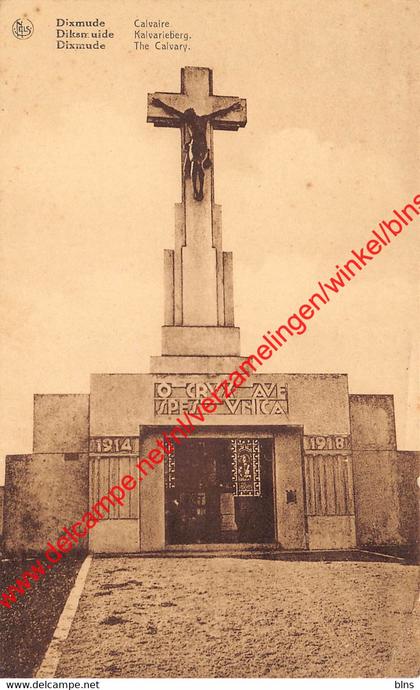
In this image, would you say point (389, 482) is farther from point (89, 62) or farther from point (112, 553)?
point (89, 62)

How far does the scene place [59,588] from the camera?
332 inches

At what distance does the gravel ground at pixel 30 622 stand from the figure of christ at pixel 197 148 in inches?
276

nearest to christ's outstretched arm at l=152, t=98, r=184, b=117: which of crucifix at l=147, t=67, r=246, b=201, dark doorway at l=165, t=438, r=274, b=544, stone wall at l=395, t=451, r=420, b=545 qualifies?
crucifix at l=147, t=67, r=246, b=201

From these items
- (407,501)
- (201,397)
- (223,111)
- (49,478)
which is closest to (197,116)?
(223,111)

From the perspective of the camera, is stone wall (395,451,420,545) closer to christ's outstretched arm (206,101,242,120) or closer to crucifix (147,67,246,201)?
crucifix (147,67,246,201)

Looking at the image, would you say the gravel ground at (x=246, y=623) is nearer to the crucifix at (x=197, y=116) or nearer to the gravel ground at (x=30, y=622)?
the gravel ground at (x=30, y=622)

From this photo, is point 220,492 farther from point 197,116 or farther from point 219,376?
point 197,116

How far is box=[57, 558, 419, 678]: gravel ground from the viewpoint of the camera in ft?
20.2

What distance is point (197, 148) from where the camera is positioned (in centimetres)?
1167

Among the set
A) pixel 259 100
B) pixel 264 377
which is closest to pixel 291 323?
pixel 264 377

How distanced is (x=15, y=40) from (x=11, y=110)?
34.3 inches

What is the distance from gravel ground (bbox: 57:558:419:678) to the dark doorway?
1938mm

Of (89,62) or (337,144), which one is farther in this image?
(337,144)

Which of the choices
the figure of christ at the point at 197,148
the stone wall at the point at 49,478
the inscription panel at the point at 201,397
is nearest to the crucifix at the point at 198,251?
the figure of christ at the point at 197,148
